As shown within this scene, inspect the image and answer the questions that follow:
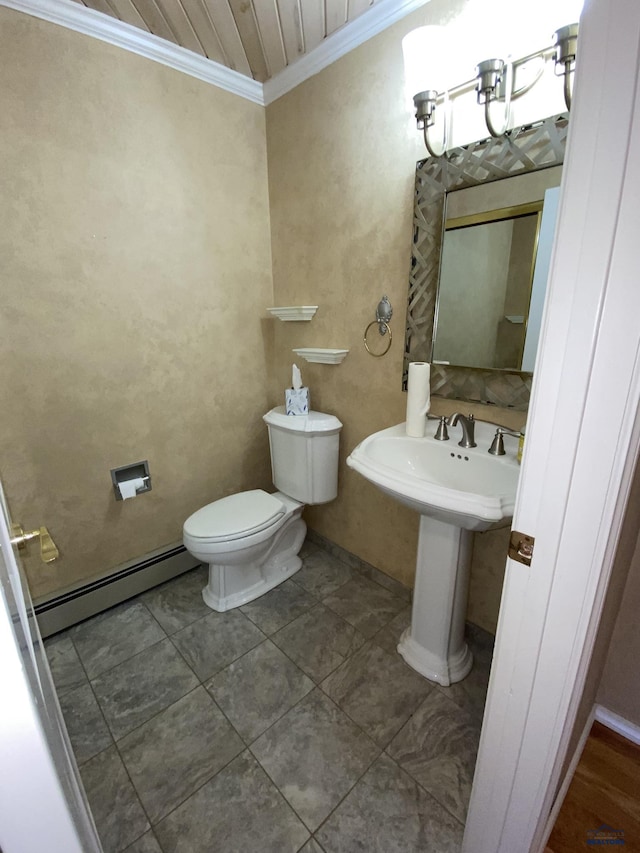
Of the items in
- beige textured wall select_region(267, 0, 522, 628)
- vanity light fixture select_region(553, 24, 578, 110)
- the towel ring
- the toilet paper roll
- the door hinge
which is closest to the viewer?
the door hinge

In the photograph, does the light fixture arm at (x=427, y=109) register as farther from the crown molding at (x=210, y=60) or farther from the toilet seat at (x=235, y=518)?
the toilet seat at (x=235, y=518)

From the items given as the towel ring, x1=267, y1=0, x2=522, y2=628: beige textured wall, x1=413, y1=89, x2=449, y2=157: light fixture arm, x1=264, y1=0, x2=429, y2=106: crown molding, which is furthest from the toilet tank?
x1=264, y1=0, x2=429, y2=106: crown molding

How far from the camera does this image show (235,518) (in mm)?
1754

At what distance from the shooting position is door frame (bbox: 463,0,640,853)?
490mm

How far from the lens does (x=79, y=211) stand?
1.51 m

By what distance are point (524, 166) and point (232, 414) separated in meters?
1.65

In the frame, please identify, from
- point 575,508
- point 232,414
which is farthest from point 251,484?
point 575,508

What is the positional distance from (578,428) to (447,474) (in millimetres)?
804

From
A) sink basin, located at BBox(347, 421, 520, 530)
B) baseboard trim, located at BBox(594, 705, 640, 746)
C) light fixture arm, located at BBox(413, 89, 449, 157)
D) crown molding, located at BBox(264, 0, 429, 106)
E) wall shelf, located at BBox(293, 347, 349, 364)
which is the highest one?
crown molding, located at BBox(264, 0, 429, 106)

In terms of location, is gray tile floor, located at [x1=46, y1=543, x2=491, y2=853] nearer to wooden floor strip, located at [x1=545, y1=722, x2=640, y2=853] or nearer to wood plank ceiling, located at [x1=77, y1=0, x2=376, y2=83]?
wooden floor strip, located at [x1=545, y1=722, x2=640, y2=853]

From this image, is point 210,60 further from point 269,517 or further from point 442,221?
point 269,517

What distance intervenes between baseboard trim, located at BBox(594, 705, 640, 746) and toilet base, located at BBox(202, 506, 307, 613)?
135 centimetres

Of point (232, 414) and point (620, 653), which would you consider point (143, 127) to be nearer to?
point (232, 414)

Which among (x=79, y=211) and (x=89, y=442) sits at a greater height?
(x=79, y=211)
